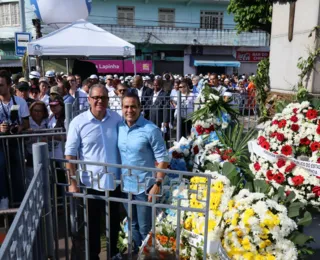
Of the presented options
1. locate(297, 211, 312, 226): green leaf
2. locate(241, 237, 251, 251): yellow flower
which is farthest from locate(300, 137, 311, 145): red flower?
locate(241, 237, 251, 251): yellow flower

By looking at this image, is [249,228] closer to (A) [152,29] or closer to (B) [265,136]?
(B) [265,136]

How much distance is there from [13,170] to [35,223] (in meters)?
2.45

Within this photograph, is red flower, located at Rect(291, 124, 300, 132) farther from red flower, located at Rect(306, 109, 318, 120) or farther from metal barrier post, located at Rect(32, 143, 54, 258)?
metal barrier post, located at Rect(32, 143, 54, 258)

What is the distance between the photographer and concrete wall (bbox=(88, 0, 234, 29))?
27.0 metres

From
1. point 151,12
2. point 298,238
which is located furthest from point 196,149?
point 151,12

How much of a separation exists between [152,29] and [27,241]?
2667 centimetres

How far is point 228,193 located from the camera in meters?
2.75

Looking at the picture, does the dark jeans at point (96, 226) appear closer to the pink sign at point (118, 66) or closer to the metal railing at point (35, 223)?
the metal railing at point (35, 223)

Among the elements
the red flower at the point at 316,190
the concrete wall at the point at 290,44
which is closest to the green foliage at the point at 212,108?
the concrete wall at the point at 290,44

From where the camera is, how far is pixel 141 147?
2961 mm

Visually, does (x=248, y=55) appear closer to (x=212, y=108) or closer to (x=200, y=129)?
(x=212, y=108)

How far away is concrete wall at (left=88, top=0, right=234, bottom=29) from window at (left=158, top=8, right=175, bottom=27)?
31cm

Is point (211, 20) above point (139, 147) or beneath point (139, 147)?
above

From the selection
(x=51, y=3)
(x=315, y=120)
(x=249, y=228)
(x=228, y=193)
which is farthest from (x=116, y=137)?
(x=51, y=3)
